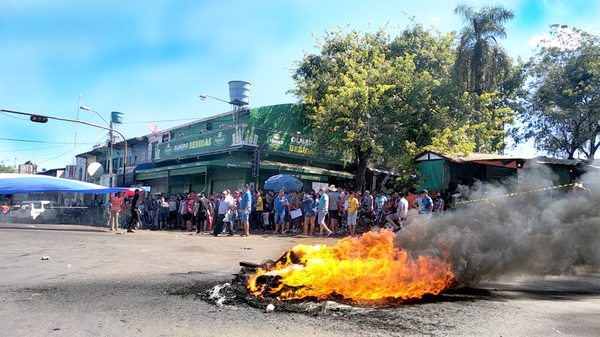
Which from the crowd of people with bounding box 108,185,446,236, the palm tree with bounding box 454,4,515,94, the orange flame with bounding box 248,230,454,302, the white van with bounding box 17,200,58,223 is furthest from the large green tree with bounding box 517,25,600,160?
the white van with bounding box 17,200,58,223

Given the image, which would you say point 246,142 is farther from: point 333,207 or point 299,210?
point 333,207

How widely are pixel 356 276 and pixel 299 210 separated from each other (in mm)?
11126

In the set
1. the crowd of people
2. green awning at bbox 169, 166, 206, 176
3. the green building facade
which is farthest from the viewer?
green awning at bbox 169, 166, 206, 176

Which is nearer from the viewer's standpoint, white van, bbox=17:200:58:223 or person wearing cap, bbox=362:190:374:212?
person wearing cap, bbox=362:190:374:212

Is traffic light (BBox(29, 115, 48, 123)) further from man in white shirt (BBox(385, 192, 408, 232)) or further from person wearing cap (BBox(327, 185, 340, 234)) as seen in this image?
man in white shirt (BBox(385, 192, 408, 232))

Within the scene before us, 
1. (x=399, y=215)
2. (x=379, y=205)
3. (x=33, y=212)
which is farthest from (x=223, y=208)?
(x=33, y=212)

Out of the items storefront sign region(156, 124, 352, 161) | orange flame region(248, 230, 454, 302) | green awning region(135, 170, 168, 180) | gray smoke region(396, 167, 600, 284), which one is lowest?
orange flame region(248, 230, 454, 302)

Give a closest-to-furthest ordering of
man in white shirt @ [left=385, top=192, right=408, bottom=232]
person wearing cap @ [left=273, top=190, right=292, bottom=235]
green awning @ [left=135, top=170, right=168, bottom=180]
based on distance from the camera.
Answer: man in white shirt @ [left=385, top=192, right=408, bottom=232]
person wearing cap @ [left=273, top=190, right=292, bottom=235]
green awning @ [left=135, top=170, right=168, bottom=180]

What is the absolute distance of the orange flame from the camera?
5801 mm

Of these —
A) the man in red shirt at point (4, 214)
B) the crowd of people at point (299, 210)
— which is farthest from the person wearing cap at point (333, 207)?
the man in red shirt at point (4, 214)

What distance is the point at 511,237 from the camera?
6883mm

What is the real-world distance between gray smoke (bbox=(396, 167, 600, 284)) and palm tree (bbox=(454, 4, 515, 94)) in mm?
14830

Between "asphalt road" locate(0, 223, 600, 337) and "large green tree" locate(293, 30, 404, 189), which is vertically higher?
"large green tree" locate(293, 30, 404, 189)

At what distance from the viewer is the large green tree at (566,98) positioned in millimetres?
25312
